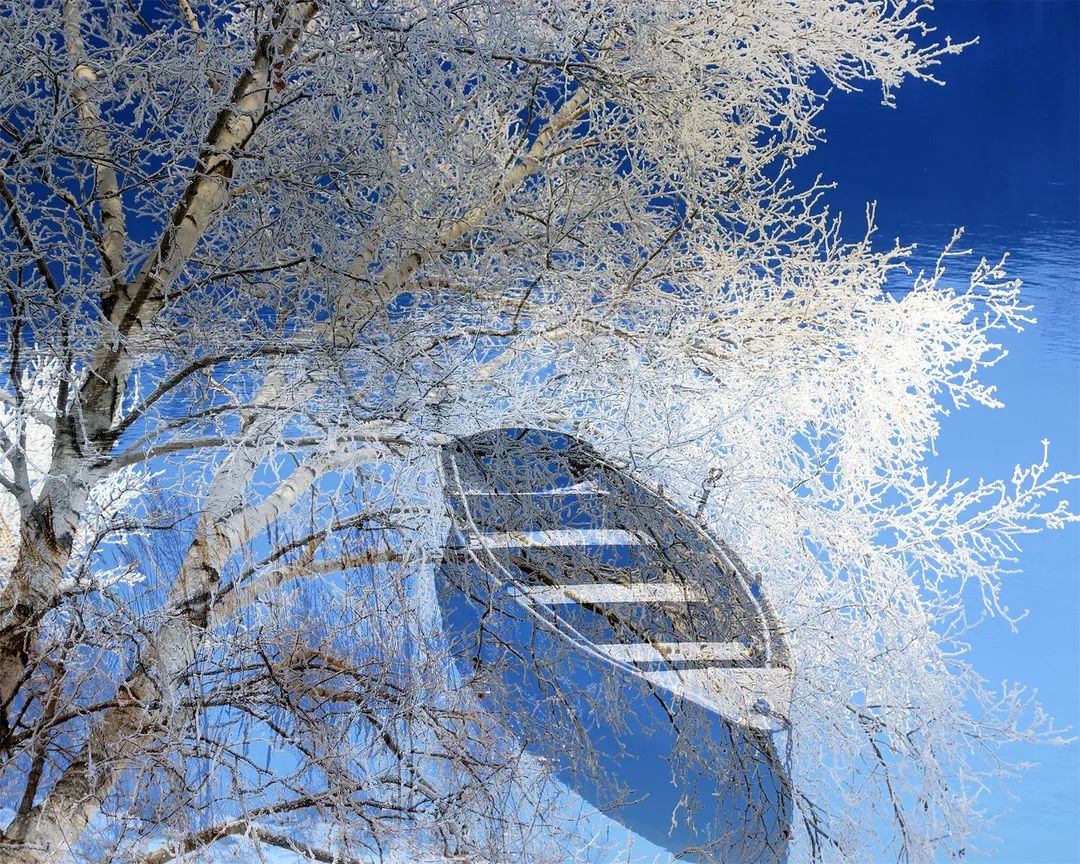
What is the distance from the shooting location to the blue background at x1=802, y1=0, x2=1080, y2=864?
6055mm

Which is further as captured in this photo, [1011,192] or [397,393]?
[1011,192]

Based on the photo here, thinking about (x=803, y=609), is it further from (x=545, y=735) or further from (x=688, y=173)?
(x=688, y=173)

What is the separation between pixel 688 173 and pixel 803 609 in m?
1.44

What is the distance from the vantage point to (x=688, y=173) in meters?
3.58

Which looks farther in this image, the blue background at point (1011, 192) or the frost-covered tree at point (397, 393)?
the blue background at point (1011, 192)

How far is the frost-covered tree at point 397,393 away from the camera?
6.68ft

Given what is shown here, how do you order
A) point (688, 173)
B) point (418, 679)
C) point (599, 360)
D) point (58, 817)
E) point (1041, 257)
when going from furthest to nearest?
point (1041, 257)
point (688, 173)
point (599, 360)
point (418, 679)
point (58, 817)

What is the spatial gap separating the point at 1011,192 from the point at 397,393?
19.5ft

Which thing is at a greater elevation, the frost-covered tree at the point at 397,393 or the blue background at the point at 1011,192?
the blue background at the point at 1011,192

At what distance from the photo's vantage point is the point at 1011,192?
24.1 ft

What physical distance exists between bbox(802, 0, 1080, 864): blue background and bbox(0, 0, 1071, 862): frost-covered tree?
2.24 m

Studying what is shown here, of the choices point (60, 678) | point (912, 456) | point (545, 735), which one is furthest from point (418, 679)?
point (912, 456)

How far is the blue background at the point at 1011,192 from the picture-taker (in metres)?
6.05

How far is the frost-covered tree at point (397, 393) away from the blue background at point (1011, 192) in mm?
2242
